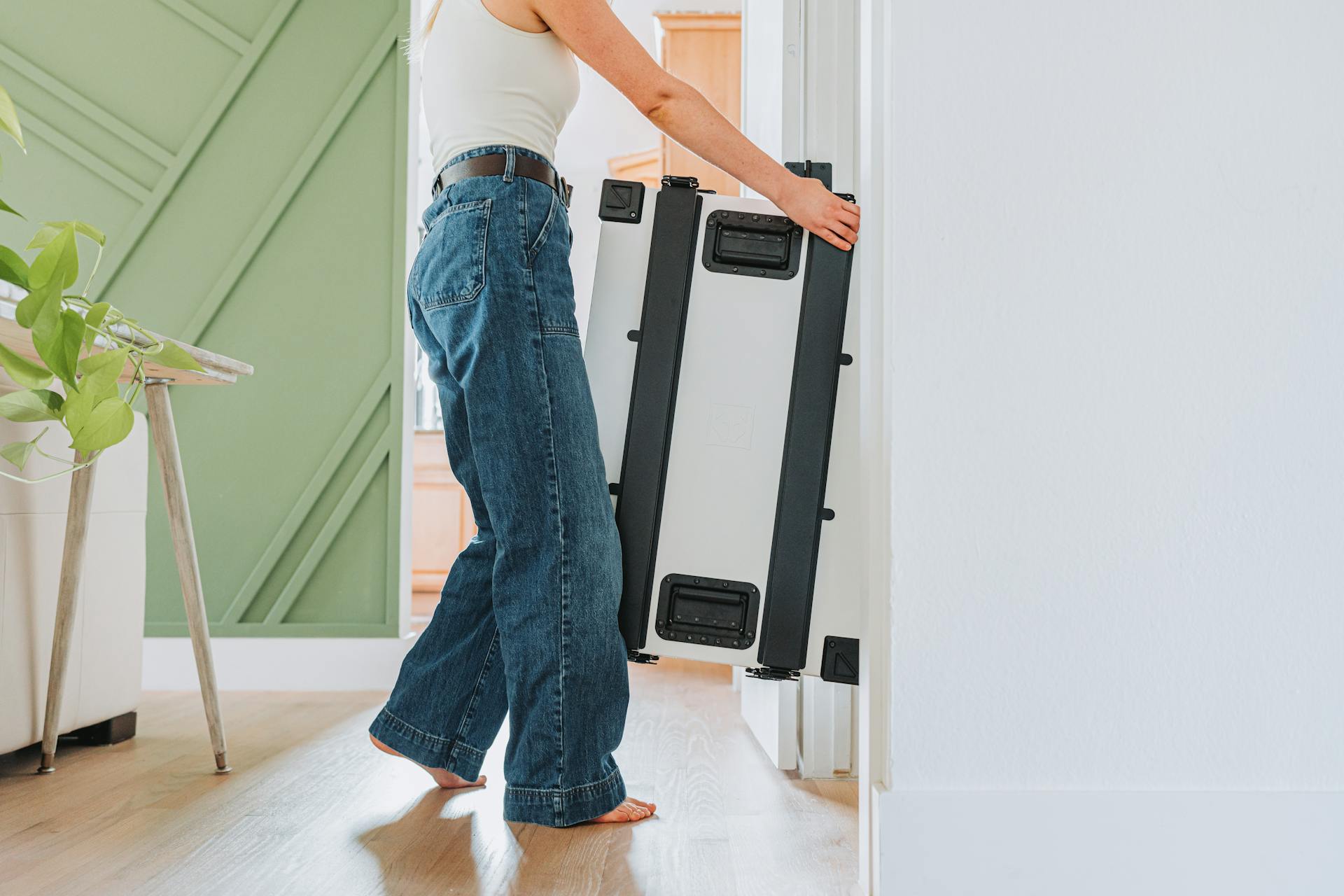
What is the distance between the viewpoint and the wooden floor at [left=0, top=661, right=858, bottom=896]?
104cm

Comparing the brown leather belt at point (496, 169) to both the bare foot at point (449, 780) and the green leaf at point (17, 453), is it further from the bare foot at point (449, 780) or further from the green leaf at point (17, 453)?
the bare foot at point (449, 780)

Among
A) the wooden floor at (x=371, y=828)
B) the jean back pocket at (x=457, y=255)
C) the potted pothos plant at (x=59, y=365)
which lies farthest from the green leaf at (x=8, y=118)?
the wooden floor at (x=371, y=828)

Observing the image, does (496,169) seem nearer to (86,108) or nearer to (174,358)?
(174,358)

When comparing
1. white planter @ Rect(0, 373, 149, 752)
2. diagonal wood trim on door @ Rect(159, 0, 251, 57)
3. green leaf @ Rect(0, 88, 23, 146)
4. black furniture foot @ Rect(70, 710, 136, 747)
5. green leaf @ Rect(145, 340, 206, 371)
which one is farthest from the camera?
diagonal wood trim on door @ Rect(159, 0, 251, 57)

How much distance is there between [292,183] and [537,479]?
1833mm

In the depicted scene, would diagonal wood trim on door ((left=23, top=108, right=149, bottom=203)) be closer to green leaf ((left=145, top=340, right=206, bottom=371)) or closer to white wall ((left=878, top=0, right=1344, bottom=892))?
green leaf ((left=145, top=340, right=206, bottom=371))

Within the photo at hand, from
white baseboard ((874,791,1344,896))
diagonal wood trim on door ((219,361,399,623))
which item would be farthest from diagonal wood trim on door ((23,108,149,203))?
white baseboard ((874,791,1344,896))

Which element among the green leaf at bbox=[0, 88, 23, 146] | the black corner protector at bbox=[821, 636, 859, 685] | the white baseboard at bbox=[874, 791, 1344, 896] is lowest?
the white baseboard at bbox=[874, 791, 1344, 896]

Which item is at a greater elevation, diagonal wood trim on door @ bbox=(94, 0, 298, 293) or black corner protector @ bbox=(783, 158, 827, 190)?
diagonal wood trim on door @ bbox=(94, 0, 298, 293)

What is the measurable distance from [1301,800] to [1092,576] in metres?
0.27

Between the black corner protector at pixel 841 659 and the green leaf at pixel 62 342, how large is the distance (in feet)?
2.86

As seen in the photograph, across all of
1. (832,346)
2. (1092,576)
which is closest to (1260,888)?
(1092,576)

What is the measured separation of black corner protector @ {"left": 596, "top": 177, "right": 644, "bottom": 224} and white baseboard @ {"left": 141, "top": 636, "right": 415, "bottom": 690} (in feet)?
5.30

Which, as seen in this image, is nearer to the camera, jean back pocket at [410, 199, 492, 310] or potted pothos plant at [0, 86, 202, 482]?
potted pothos plant at [0, 86, 202, 482]
